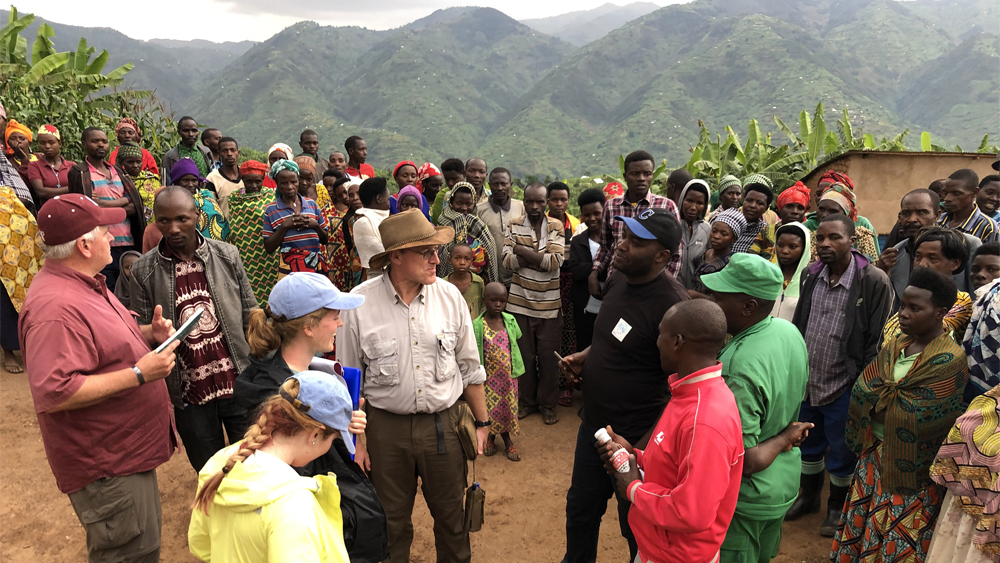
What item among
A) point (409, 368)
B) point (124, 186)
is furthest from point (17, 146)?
point (409, 368)

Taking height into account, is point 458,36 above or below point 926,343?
above

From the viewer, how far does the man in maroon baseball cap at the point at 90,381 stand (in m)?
2.42

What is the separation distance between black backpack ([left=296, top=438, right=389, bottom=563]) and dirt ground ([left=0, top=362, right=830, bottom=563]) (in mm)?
1919

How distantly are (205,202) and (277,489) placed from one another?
16.9 feet

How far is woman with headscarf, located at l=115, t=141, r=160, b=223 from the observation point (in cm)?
696

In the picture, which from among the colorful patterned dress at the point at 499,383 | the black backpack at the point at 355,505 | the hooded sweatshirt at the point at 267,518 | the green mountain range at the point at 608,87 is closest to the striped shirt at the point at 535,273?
the colorful patterned dress at the point at 499,383

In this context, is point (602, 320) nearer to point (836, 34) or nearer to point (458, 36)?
point (836, 34)

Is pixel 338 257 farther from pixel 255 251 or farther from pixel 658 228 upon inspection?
pixel 658 228

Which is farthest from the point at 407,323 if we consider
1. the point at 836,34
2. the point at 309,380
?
the point at 836,34

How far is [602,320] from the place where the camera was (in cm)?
312

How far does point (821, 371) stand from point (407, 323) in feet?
9.36

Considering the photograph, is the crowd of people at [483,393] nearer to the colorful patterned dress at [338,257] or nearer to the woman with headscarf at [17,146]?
the colorful patterned dress at [338,257]

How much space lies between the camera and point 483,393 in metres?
3.32

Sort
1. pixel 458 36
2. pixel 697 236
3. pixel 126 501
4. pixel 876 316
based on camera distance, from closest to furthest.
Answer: pixel 126 501 → pixel 876 316 → pixel 697 236 → pixel 458 36
